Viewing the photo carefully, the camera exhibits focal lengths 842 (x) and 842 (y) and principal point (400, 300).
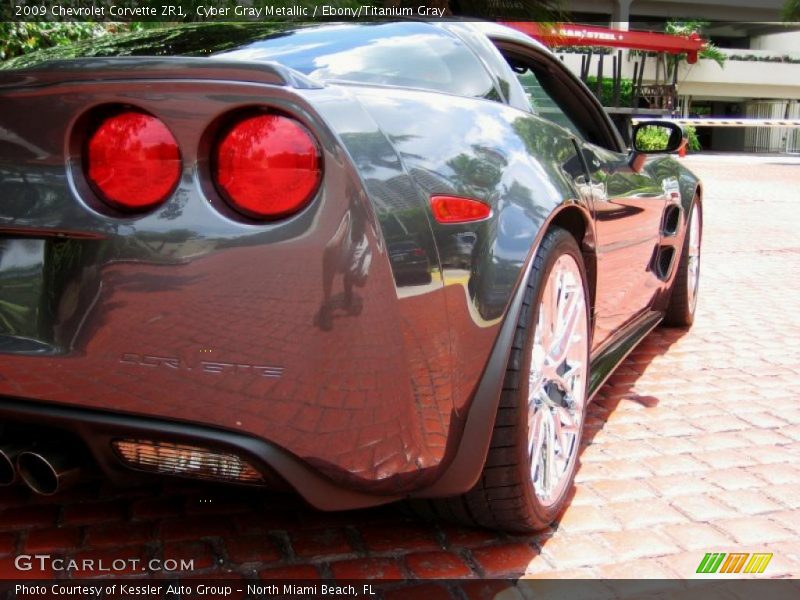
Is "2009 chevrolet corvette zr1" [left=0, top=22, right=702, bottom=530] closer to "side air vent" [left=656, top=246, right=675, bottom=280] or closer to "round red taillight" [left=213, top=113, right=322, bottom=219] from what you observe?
"round red taillight" [left=213, top=113, right=322, bottom=219]

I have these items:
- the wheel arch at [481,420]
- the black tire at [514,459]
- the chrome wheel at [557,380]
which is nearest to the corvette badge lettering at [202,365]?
the wheel arch at [481,420]

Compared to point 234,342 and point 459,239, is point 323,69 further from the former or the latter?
point 234,342

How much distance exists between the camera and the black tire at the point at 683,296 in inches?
178

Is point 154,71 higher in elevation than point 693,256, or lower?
higher

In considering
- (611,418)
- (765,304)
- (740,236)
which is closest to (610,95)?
(740,236)

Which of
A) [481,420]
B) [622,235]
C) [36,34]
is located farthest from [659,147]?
[36,34]

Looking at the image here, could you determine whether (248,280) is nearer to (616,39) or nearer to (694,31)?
(616,39)

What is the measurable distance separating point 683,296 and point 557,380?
262 centimetres

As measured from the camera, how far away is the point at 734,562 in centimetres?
228

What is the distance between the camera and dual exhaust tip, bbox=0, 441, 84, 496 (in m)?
1.87

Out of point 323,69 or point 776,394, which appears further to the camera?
point 776,394

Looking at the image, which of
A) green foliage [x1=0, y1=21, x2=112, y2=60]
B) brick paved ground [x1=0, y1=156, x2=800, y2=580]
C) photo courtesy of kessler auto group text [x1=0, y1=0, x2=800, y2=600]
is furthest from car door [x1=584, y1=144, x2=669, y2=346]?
green foliage [x1=0, y1=21, x2=112, y2=60]

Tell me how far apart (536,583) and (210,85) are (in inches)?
56.1

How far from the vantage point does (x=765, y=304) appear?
5.84m
